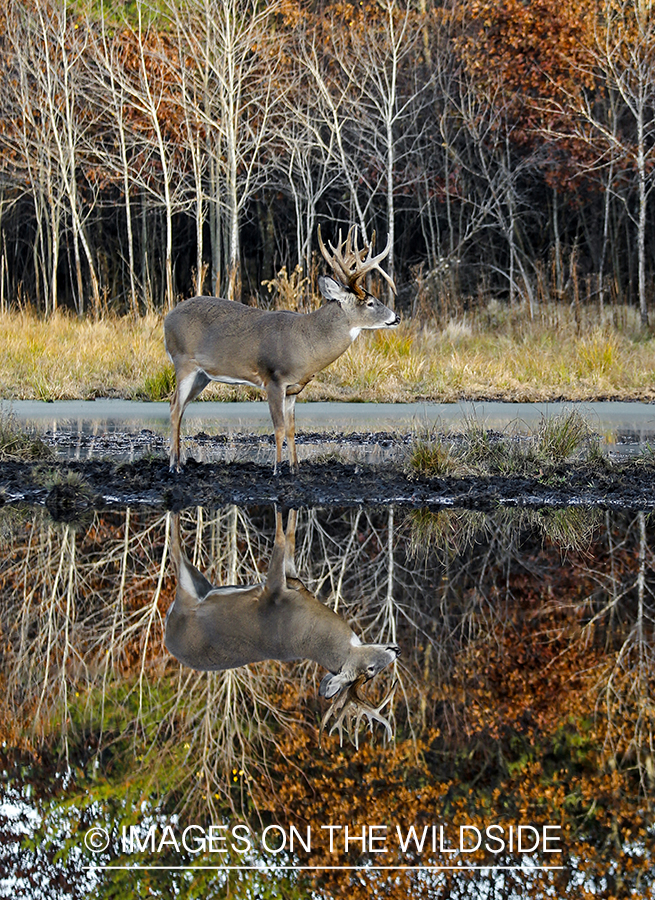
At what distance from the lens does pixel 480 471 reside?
10.0 metres

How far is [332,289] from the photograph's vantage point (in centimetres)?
919

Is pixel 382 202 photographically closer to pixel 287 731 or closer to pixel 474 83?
pixel 474 83

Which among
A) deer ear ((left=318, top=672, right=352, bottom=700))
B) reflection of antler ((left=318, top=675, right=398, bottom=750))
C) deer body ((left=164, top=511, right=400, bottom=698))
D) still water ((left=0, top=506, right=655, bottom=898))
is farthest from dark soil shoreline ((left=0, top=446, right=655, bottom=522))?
reflection of antler ((left=318, top=675, right=398, bottom=750))

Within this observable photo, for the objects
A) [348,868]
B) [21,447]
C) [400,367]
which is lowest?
[348,868]

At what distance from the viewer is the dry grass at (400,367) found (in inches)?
640

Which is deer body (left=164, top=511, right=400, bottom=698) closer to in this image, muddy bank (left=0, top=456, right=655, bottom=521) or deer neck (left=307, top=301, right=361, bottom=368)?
muddy bank (left=0, top=456, right=655, bottom=521)

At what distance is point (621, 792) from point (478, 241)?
94.4 feet

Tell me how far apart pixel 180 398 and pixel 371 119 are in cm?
2124

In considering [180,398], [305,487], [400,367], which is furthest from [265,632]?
[400,367]

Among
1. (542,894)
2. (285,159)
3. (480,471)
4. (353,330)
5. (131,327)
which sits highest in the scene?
(285,159)

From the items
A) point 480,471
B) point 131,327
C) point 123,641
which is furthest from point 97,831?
point 131,327

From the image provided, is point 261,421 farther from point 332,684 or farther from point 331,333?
point 332,684

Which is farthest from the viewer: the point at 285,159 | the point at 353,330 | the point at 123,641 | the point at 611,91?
the point at 285,159

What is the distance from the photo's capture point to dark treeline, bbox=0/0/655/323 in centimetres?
2545
